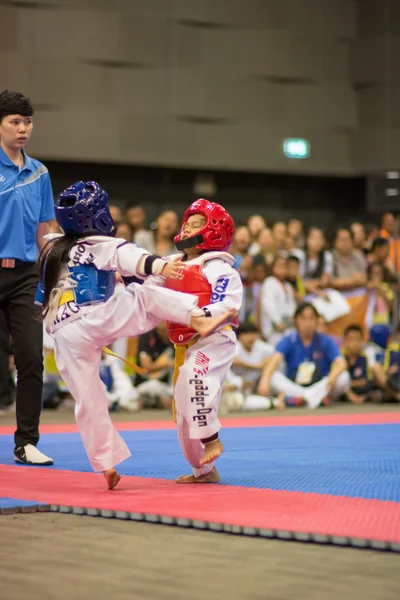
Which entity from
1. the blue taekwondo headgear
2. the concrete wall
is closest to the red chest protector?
the blue taekwondo headgear

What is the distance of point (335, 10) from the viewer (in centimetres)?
1246

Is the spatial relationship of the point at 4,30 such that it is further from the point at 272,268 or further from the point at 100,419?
the point at 100,419

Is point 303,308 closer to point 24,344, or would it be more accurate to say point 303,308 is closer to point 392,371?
point 392,371

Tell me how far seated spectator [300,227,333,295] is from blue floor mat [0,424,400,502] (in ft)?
9.81

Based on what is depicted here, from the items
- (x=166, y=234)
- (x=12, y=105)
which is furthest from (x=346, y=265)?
(x=12, y=105)

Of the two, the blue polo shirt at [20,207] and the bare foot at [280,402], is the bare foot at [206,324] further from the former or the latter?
the bare foot at [280,402]

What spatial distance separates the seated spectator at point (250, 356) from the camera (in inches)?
334

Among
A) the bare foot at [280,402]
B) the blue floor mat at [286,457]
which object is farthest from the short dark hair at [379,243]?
the blue floor mat at [286,457]

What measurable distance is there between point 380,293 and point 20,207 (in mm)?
5571

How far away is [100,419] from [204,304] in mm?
633

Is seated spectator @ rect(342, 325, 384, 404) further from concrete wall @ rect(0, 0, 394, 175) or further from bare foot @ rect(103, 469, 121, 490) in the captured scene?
bare foot @ rect(103, 469, 121, 490)

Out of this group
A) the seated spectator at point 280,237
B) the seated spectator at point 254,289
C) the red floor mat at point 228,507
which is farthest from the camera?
the seated spectator at point 280,237

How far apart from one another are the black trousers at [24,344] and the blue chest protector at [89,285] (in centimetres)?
80

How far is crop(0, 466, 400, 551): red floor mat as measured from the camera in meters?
2.65
